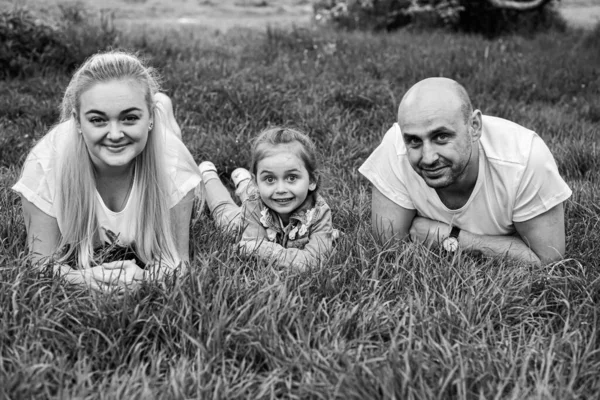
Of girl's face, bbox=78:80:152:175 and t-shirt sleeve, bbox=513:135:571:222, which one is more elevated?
girl's face, bbox=78:80:152:175

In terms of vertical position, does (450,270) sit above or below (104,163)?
below

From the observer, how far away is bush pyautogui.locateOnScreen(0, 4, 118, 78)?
6.57m

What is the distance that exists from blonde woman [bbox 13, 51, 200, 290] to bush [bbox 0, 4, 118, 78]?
10.2 ft

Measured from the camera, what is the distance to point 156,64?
23.0ft

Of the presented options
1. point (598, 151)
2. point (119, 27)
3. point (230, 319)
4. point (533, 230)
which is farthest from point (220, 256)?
point (119, 27)

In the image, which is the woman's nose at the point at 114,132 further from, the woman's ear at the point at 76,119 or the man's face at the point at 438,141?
the man's face at the point at 438,141

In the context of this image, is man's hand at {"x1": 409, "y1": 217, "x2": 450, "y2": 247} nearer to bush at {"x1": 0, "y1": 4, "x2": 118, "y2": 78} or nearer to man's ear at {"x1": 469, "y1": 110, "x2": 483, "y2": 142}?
man's ear at {"x1": 469, "y1": 110, "x2": 483, "y2": 142}

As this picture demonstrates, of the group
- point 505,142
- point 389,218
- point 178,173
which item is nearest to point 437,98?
point 505,142

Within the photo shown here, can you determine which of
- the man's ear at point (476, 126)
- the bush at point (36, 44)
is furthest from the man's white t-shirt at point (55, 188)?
the bush at point (36, 44)

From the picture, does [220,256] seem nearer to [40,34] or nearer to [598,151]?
[598,151]

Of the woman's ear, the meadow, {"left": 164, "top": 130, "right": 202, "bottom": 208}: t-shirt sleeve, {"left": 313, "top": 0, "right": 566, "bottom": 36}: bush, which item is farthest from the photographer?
{"left": 313, "top": 0, "right": 566, "bottom": 36}: bush

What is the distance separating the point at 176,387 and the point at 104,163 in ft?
4.85

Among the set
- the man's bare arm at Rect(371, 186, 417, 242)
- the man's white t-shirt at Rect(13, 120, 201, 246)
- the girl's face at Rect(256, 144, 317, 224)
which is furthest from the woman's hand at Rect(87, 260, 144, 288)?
the man's bare arm at Rect(371, 186, 417, 242)

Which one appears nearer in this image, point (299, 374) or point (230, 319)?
point (299, 374)
